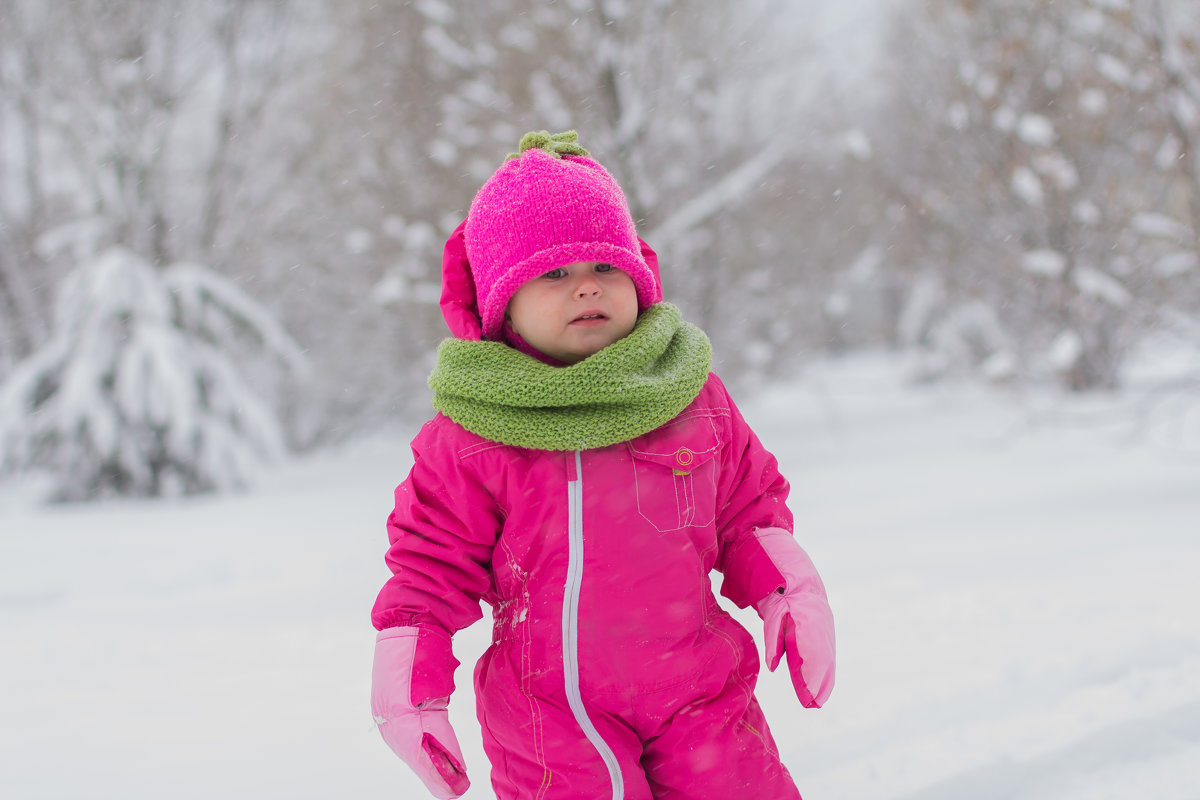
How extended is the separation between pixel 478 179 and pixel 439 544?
5.77 metres

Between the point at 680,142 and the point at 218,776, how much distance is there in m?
6.09

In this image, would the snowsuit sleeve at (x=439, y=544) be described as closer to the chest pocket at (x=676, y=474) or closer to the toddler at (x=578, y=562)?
the toddler at (x=578, y=562)

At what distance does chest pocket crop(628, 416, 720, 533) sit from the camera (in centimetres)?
145

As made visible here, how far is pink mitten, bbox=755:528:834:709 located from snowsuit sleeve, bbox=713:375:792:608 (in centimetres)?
5

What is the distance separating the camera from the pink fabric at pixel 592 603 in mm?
1399

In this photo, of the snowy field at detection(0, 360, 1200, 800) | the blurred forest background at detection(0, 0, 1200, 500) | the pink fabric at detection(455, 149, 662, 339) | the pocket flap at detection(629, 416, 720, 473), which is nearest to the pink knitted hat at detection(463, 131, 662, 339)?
the pink fabric at detection(455, 149, 662, 339)

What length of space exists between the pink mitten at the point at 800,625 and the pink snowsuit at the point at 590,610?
0.04 meters

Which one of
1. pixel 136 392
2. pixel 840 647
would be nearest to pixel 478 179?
pixel 136 392

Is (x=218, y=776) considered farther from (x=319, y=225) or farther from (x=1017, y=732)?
(x=319, y=225)

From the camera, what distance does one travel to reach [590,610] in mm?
1413

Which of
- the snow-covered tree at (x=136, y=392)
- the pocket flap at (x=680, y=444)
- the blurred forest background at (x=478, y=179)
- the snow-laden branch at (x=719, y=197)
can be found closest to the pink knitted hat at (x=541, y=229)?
the pocket flap at (x=680, y=444)

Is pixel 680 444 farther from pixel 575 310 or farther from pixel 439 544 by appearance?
pixel 439 544

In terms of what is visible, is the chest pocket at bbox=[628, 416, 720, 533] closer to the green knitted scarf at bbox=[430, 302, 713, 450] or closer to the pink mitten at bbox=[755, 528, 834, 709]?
the green knitted scarf at bbox=[430, 302, 713, 450]

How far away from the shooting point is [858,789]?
188cm
